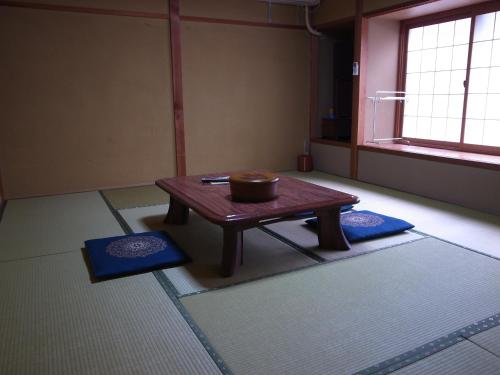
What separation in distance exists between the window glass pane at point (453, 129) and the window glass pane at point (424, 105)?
0.33 metres

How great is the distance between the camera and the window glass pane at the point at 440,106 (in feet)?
16.1

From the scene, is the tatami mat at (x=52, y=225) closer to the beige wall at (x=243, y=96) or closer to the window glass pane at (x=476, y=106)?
the beige wall at (x=243, y=96)

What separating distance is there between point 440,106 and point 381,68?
0.88 metres

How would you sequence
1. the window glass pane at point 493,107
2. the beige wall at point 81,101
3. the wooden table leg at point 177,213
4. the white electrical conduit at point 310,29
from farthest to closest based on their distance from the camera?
the white electrical conduit at point 310,29
the beige wall at point 81,101
the window glass pane at point 493,107
the wooden table leg at point 177,213

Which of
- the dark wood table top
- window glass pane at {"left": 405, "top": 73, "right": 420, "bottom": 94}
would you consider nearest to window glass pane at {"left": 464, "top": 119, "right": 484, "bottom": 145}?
window glass pane at {"left": 405, "top": 73, "right": 420, "bottom": 94}

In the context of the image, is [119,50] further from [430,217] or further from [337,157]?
[430,217]

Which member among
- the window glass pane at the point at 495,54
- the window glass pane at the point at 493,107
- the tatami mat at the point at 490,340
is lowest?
the tatami mat at the point at 490,340

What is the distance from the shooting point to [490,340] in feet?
5.89

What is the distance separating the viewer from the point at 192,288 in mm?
2330

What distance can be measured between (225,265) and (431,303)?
3.69 feet

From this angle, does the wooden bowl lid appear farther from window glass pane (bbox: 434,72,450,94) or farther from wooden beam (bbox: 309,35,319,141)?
wooden beam (bbox: 309,35,319,141)

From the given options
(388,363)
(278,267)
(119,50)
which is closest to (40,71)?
(119,50)

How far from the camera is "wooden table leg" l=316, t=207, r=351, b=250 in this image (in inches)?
111

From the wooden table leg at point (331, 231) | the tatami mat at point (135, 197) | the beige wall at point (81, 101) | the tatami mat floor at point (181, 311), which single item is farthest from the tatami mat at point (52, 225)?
the wooden table leg at point (331, 231)
